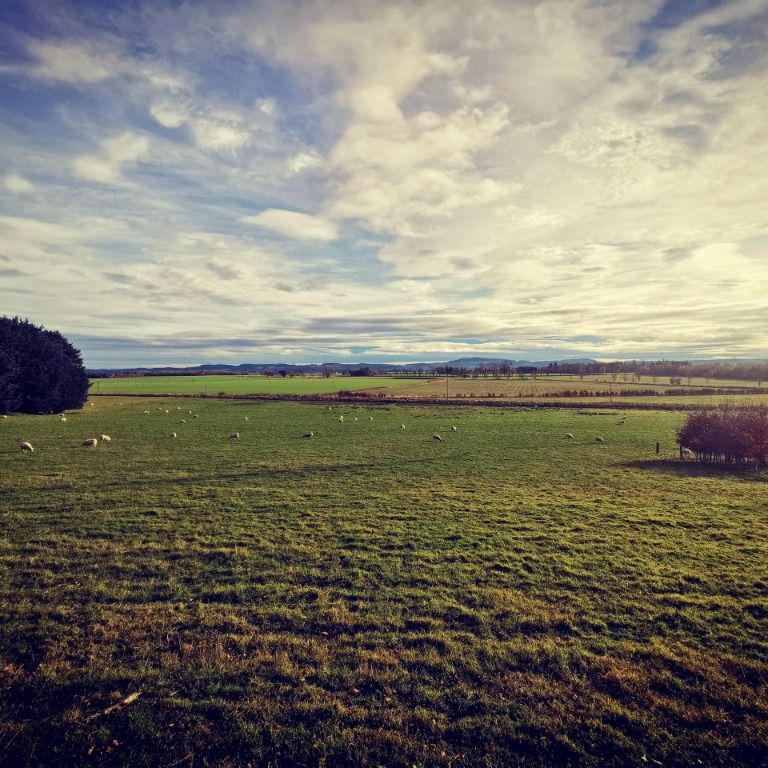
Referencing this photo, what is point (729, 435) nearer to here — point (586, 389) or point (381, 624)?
point (381, 624)

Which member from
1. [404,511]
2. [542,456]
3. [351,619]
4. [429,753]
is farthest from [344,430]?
[429,753]

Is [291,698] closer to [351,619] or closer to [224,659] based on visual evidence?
[224,659]

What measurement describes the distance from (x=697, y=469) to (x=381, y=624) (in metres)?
22.7

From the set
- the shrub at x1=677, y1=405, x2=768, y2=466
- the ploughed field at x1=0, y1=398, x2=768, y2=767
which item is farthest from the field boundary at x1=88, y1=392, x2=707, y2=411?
the ploughed field at x1=0, y1=398, x2=768, y2=767

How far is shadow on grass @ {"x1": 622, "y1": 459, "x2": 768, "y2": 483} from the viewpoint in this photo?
70.5 ft

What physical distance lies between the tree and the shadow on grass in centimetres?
6674

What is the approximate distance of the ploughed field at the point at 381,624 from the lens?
5758mm

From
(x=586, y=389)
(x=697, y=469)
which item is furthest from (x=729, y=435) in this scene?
(x=586, y=389)

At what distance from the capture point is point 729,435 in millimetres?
24125

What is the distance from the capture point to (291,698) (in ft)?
21.0

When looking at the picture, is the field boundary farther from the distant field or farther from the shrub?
the shrub

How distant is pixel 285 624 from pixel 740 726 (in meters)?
7.30

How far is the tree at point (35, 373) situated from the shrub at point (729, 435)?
69699mm

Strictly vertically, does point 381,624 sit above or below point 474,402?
below
